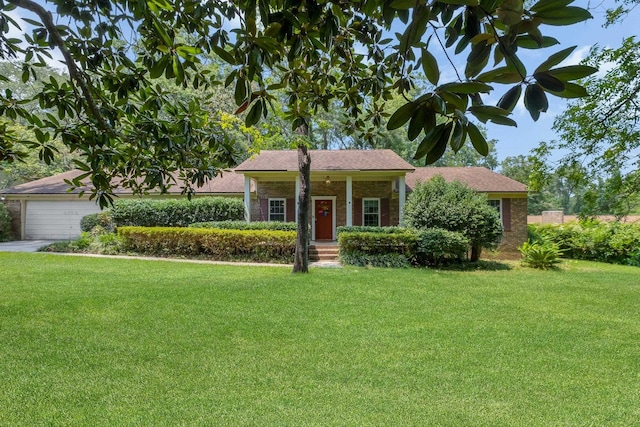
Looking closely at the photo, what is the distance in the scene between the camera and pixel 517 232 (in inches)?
575

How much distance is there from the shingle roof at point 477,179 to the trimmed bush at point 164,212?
8555 mm

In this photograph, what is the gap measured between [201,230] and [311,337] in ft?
27.4

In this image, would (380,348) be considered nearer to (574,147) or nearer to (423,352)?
(423,352)

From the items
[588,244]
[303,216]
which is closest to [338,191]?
[303,216]

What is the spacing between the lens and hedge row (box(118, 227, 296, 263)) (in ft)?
37.1

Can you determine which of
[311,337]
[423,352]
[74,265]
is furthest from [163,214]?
[423,352]

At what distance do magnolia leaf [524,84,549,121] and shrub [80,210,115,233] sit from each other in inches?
623

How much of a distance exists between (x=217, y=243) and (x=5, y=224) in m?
11.7

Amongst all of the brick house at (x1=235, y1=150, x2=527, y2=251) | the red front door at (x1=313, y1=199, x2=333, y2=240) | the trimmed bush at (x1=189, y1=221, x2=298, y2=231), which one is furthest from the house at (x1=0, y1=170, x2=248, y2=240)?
the red front door at (x1=313, y1=199, x2=333, y2=240)

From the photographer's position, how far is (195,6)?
204cm

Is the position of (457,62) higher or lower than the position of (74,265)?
higher

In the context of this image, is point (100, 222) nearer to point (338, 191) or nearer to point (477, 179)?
point (338, 191)

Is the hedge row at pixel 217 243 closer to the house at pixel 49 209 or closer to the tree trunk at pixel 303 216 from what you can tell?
the tree trunk at pixel 303 216

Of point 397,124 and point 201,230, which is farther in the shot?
point 201,230
